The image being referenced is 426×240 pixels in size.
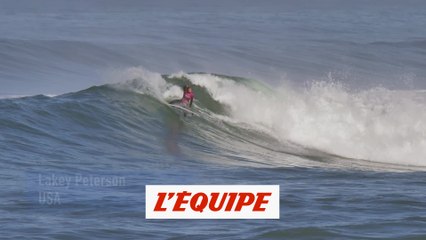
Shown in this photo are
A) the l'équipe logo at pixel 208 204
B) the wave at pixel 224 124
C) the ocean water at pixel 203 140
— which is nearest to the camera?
the l'équipe logo at pixel 208 204

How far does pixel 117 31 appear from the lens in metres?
58.2

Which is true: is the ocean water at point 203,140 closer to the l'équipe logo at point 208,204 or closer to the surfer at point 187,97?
the l'équipe logo at point 208,204

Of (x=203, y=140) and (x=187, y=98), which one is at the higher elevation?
(x=187, y=98)

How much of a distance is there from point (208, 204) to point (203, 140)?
8.57 meters

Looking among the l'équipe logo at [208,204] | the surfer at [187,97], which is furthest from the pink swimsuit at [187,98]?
the l'équipe logo at [208,204]

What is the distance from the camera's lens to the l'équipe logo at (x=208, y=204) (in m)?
11.8

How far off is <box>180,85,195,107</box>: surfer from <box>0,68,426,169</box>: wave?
1.29ft

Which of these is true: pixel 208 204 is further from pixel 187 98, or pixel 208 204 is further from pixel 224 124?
pixel 224 124

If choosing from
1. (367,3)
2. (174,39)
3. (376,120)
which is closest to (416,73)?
(174,39)

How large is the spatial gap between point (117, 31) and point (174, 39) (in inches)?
227

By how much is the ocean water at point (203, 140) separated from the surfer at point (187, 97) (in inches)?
13.7

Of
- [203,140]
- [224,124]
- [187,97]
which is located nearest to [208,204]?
[203,140]

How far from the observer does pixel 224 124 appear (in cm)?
2255

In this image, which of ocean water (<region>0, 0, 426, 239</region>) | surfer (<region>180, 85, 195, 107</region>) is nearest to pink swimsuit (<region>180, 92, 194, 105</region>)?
surfer (<region>180, 85, 195, 107</region>)
